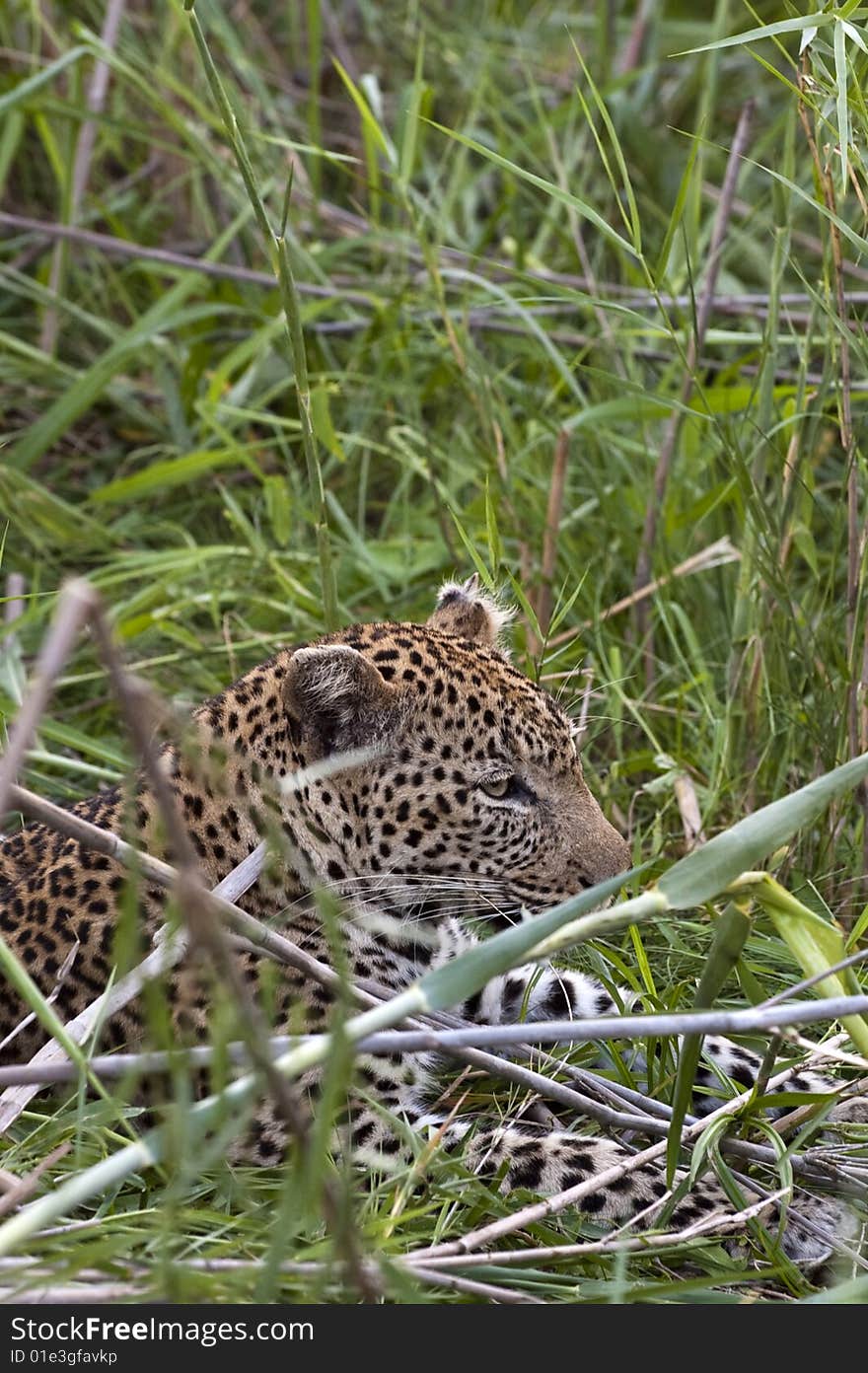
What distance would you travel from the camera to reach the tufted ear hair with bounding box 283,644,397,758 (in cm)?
411

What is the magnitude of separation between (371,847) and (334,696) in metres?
0.42

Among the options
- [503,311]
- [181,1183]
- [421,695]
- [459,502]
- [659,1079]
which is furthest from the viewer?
[503,311]

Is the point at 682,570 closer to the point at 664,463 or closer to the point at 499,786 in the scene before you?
the point at 664,463

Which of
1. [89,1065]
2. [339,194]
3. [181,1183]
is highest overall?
[181,1183]

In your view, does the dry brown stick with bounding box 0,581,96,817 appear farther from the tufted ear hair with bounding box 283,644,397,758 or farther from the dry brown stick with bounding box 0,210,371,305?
the dry brown stick with bounding box 0,210,371,305

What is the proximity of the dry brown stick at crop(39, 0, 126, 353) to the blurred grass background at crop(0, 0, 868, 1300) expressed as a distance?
27 millimetres

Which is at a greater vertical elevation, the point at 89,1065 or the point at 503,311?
the point at 89,1065

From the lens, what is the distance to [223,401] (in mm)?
7305

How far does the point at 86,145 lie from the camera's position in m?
8.00

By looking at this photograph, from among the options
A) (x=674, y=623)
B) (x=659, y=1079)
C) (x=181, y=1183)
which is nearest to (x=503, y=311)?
(x=674, y=623)

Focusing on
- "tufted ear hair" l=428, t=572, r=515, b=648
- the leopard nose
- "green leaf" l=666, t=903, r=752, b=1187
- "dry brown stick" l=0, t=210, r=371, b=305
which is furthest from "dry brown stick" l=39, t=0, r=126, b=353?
"green leaf" l=666, t=903, r=752, b=1187

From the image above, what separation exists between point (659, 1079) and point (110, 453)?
15.5 feet

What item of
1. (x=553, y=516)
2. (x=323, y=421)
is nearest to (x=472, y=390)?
(x=553, y=516)
